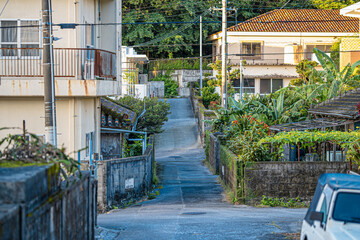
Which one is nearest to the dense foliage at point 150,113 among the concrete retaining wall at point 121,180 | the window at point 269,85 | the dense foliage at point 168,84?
the concrete retaining wall at point 121,180

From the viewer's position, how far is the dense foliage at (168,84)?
202 feet

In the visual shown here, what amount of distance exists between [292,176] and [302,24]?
129ft

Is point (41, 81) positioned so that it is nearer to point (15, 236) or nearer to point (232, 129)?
point (232, 129)

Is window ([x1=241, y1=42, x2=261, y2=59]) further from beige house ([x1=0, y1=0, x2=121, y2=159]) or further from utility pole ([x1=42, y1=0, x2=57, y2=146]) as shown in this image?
utility pole ([x1=42, y1=0, x2=57, y2=146])

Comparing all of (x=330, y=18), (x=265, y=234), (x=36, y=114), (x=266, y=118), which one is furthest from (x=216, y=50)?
(x=265, y=234)

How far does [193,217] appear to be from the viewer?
1566 centimetres

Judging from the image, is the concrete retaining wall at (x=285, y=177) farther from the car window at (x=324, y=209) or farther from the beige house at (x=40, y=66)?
the car window at (x=324, y=209)

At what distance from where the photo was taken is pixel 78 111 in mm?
18750

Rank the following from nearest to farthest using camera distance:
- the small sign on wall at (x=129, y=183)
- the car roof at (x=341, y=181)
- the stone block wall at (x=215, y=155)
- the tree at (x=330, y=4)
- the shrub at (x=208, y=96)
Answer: the car roof at (x=341, y=181) → the small sign on wall at (x=129, y=183) → the stone block wall at (x=215, y=155) → the shrub at (x=208, y=96) → the tree at (x=330, y=4)

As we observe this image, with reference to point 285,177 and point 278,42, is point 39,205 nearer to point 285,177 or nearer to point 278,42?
point 285,177

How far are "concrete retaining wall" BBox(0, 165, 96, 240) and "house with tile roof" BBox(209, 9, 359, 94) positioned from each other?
4534cm

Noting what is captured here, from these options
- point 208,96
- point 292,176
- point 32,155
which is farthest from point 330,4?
point 32,155

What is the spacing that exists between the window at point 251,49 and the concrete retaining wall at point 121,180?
3386 centimetres

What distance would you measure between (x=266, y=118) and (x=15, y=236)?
21429mm
